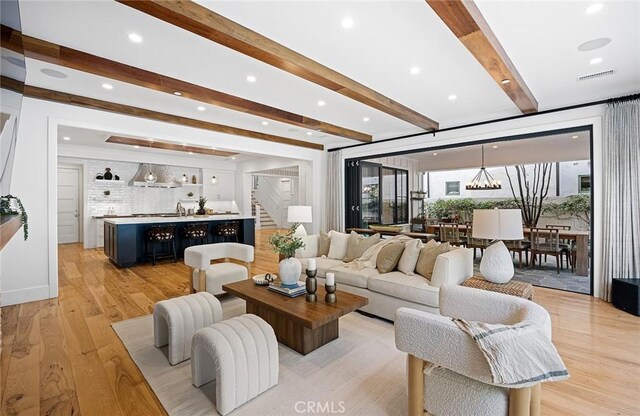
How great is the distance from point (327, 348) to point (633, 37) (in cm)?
410

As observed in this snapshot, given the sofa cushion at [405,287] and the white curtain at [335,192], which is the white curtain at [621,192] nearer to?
the sofa cushion at [405,287]

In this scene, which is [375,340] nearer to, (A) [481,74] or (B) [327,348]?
(B) [327,348]

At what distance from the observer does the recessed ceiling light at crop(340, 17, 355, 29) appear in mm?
2426

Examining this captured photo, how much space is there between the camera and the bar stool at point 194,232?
22.6ft

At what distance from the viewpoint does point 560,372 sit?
1.29m

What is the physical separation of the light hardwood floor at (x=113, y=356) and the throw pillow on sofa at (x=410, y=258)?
1540 mm

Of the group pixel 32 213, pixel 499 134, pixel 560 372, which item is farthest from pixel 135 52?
pixel 499 134

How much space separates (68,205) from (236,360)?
957 centimetres

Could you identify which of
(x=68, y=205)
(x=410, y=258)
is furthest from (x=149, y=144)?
(x=410, y=258)

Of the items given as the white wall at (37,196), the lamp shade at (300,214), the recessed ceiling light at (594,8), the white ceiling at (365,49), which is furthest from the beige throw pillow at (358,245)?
the white wall at (37,196)

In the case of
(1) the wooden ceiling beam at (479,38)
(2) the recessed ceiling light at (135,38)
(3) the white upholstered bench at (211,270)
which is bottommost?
(3) the white upholstered bench at (211,270)

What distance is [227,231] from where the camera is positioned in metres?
7.49

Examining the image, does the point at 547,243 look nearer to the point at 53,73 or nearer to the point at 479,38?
the point at 479,38

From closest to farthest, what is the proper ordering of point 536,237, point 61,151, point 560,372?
point 560,372 → point 536,237 → point 61,151
